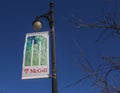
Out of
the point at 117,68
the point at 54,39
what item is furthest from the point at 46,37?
the point at 117,68

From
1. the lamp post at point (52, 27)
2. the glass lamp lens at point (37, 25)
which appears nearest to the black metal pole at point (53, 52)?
the lamp post at point (52, 27)

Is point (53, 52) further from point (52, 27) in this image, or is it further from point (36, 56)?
point (52, 27)

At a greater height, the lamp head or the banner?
the lamp head

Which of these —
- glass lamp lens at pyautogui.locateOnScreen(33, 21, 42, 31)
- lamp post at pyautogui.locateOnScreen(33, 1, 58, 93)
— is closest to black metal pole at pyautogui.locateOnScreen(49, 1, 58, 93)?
lamp post at pyautogui.locateOnScreen(33, 1, 58, 93)

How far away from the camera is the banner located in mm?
9305

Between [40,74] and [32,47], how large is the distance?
0.83 m

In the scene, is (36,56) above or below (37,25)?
below

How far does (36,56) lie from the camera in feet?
31.3

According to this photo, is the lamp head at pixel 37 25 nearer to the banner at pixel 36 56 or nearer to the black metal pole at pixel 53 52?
the banner at pixel 36 56

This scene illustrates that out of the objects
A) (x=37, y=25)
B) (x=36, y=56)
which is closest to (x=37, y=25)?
(x=37, y=25)

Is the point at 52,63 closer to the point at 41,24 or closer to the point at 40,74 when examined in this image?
the point at 40,74

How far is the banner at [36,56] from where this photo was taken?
930cm

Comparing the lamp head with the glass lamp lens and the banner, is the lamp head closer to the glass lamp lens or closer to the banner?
the glass lamp lens

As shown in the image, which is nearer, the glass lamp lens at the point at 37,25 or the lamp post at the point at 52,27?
the lamp post at the point at 52,27
